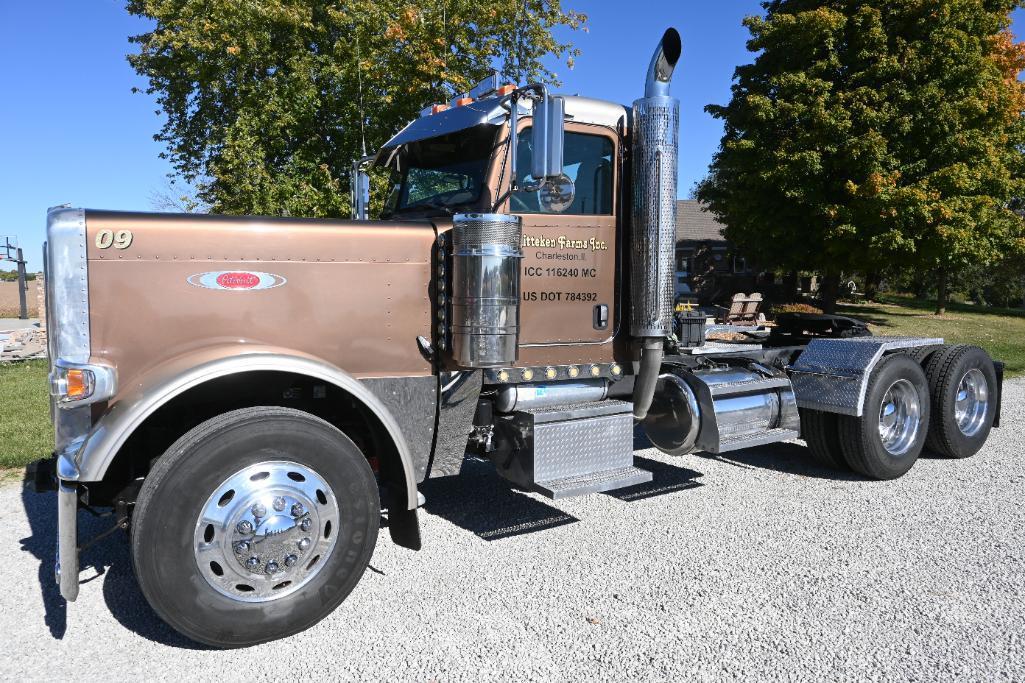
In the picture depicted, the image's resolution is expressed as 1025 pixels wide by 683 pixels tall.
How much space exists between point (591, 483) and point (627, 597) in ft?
2.21

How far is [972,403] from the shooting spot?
6.73 meters

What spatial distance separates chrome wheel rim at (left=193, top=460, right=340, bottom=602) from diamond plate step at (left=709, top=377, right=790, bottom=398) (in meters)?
2.91

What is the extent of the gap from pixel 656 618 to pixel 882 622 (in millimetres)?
1036

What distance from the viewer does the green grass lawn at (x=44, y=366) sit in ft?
21.8

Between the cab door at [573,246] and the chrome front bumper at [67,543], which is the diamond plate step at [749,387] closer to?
the cab door at [573,246]

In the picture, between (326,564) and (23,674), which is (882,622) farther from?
(23,674)

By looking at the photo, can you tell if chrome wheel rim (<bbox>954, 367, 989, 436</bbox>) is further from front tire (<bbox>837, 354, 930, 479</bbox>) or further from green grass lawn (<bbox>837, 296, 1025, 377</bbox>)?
green grass lawn (<bbox>837, 296, 1025, 377</bbox>)

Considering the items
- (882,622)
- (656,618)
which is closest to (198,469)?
(656,618)

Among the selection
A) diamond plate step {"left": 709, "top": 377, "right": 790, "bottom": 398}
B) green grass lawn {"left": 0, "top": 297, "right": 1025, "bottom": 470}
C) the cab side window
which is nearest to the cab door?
the cab side window

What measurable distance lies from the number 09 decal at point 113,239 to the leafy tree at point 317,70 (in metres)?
9.57

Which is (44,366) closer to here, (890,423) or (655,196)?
(655,196)

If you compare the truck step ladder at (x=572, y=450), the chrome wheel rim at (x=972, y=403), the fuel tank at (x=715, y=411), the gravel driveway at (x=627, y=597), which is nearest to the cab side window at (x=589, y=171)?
the truck step ladder at (x=572, y=450)

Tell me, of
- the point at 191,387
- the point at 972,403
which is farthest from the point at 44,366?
the point at 972,403

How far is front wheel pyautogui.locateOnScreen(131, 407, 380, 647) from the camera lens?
3.08 meters
